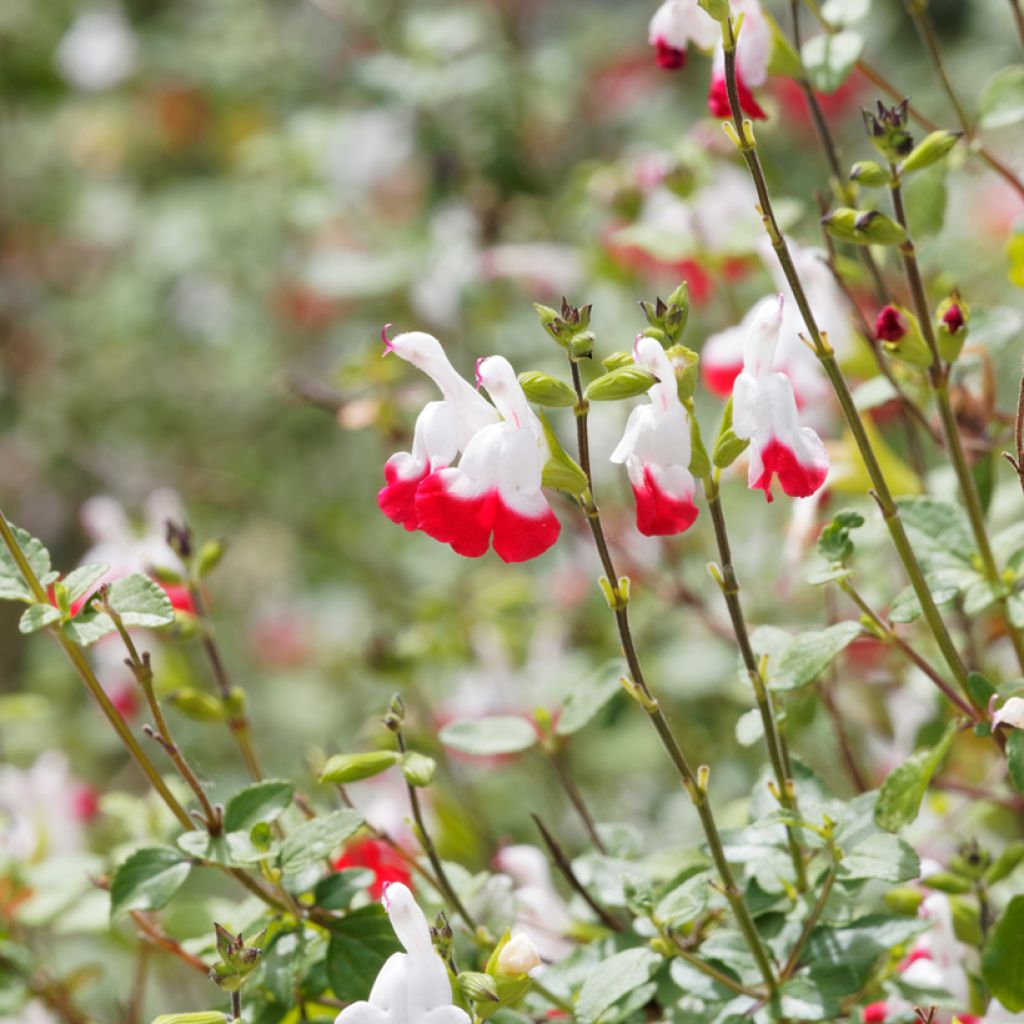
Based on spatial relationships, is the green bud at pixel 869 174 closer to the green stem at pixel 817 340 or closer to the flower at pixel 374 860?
the green stem at pixel 817 340

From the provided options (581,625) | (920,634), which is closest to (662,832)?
(581,625)

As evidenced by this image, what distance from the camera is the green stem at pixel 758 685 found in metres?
0.61

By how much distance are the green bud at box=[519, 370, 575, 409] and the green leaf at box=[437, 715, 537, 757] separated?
243 mm

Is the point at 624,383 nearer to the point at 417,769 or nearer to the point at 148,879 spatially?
the point at 417,769

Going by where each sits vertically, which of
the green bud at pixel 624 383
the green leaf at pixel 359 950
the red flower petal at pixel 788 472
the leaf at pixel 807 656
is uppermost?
the green bud at pixel 624 383

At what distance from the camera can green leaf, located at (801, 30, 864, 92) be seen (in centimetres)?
82

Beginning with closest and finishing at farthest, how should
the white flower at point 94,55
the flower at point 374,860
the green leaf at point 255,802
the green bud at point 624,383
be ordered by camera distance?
the green bud at point 624,383
the green leaf at point 255,802
the flower at point 374,860
the white flower at point 94,55

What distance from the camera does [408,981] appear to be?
585 millimetres

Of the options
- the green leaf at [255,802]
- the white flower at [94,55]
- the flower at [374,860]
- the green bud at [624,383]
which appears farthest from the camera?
the white flower at [94,55]

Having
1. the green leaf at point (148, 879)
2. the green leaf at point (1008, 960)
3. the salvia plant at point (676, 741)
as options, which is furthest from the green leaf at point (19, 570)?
the green leaf at point (1008, 960)

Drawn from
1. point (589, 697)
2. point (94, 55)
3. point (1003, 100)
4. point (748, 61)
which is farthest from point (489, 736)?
point (94, 55)

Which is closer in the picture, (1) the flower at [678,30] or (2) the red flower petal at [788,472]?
(2) the red flower petal at [788,472]

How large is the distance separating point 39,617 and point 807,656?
35 cm

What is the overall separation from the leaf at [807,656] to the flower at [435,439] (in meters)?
0.18
